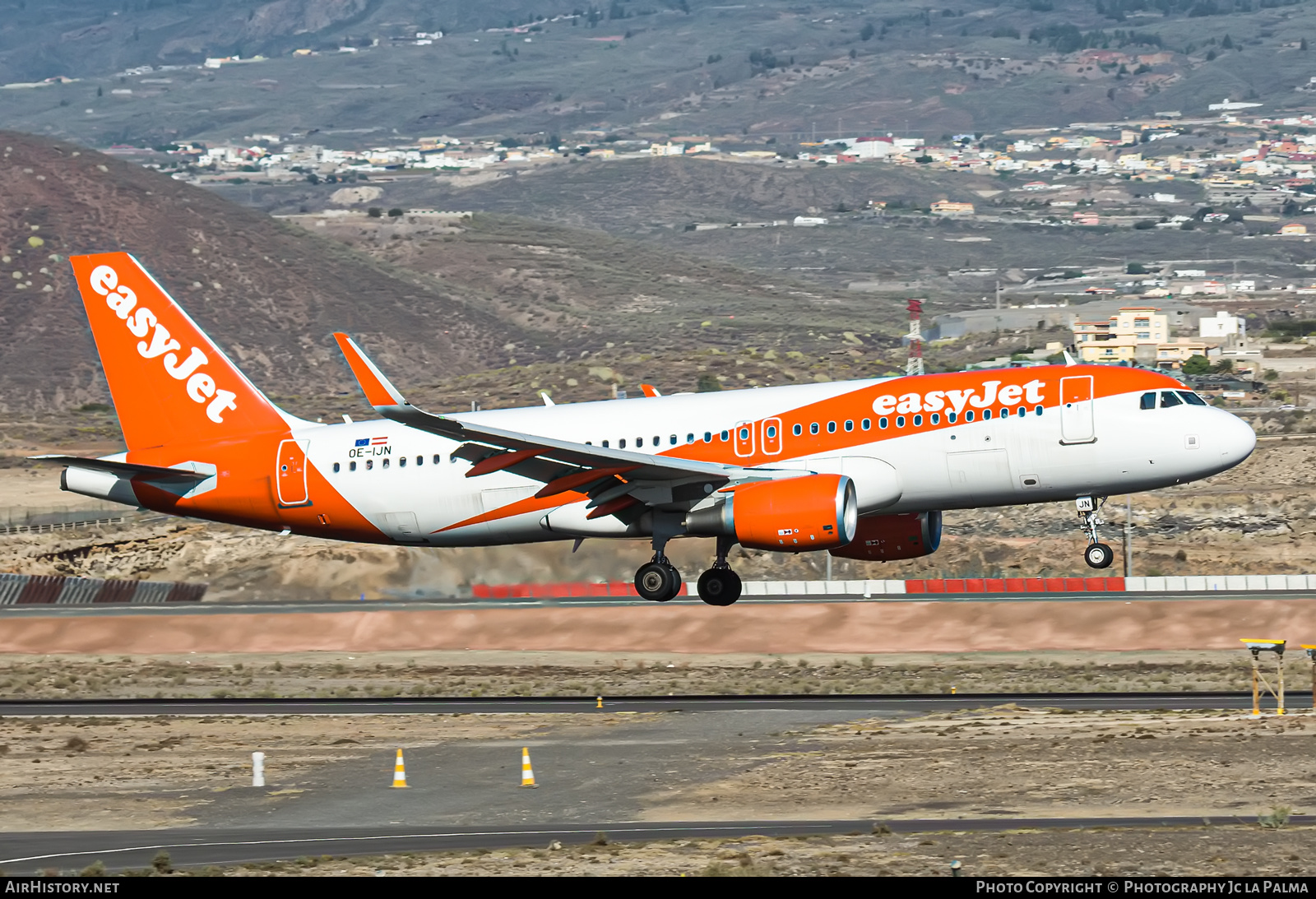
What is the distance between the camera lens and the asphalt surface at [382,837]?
3875cm

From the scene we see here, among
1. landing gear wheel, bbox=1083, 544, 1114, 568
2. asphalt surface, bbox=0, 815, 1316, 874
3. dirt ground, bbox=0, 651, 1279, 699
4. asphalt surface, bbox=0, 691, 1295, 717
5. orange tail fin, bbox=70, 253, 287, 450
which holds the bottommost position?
asphalt surface, bbox=0, 815, 1316, 874

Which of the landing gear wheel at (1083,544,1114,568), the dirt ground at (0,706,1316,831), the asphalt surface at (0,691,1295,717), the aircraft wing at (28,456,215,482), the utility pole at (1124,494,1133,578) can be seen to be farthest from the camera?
the utility pole at (1124,494,1133,578)

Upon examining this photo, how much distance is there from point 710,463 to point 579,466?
3.30 metres

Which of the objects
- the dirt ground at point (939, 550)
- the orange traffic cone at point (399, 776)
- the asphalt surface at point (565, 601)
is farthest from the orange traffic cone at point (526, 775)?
the dirt ground at point (939, 550)

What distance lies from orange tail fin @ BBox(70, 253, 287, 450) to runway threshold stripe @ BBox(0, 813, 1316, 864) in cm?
1606

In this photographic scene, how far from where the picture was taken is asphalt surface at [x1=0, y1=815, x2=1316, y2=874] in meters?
38.8

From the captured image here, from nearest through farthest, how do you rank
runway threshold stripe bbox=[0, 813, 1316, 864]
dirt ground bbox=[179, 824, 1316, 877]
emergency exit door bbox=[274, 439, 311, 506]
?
1. dirt ground bbox=[179, 824, 1316, 877]
2. runway threshold stripe bbox=[0, 813, 1316, 864]
3. emergency exit door bbox=[274, 439, 311, 506]

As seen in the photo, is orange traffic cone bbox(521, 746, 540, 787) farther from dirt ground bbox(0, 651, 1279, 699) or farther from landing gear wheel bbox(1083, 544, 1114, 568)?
dirt ground bbox(0, 651, 1279, 699)

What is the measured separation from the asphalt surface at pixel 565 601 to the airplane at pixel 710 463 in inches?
1112

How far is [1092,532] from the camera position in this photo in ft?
158

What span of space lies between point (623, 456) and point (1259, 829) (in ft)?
57.2

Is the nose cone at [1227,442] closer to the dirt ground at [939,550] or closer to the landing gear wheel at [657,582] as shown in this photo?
the landing gear wheel at [657,582]

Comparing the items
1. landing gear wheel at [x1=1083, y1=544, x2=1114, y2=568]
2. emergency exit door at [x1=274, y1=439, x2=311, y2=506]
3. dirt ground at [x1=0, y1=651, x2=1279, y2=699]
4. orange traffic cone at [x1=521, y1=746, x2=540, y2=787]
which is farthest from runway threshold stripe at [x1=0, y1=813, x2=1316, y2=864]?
dirt ground at [x1=0, y1=651, x2=1279, y2=699]

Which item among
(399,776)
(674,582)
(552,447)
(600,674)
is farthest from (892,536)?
(600,674)
